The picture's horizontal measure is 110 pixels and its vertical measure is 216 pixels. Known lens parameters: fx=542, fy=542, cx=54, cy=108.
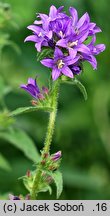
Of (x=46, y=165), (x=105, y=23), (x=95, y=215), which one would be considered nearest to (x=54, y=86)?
(x=46, y=165)

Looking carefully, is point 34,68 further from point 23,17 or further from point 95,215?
point 95,215

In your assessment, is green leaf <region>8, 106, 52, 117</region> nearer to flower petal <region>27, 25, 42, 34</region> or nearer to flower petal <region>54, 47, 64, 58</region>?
flower petal <region>54, 47, 64, 58</region>

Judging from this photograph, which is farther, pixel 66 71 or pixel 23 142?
pixel 23 142

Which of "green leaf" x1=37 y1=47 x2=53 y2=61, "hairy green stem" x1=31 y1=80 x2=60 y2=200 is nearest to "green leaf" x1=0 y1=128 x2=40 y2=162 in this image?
"hairy green stem" x1=31 y1=80 x2=60 y2=200

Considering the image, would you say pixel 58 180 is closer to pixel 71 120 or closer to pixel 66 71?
pixel 66 71

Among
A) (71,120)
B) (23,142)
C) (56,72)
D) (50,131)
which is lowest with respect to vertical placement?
(50,131)

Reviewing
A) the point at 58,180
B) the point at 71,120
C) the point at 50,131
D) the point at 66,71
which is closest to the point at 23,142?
the point at 50,131

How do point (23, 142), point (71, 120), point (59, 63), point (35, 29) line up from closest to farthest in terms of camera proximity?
point (59, 63) → point (35, 29) → point (23, 142) → point (71, 120)
